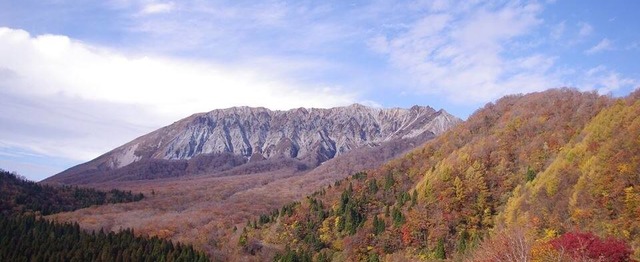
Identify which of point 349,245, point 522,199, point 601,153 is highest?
point 601,153

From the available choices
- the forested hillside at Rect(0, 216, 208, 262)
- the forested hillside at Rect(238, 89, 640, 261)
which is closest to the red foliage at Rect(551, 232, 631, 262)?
the forested hillside at Rect(238, 89, 640, 261)

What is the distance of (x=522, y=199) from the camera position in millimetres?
98625

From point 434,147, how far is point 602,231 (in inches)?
4138

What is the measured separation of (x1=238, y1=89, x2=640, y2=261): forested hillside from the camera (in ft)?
244

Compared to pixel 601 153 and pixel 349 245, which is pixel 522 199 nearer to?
pixel 601 153

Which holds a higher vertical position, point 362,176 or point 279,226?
point 362,176

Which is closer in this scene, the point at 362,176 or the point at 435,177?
the point at 435,177

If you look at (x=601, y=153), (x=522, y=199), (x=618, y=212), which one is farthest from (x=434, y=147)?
(x=618, y=212)

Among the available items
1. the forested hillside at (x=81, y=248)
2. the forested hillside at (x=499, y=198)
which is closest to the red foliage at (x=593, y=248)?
the forested hillside at (x=499, y=198)

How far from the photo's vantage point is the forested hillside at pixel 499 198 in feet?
244

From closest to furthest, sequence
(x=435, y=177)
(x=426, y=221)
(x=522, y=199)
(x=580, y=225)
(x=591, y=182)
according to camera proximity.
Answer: (x=580, y=225) → (x=591, y=182) → (x=522, y=199) → (x=426, y=221) → (x=435, y=177)

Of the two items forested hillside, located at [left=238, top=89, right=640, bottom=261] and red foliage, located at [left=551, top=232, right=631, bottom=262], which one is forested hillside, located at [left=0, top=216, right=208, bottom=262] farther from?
red foliage, located at [left=551, top=232, right=631, bottom=262]

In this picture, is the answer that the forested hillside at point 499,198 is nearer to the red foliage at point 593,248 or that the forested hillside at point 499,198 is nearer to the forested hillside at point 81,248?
the red foliage at point 593,248

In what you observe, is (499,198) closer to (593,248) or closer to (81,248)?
(593,248)
